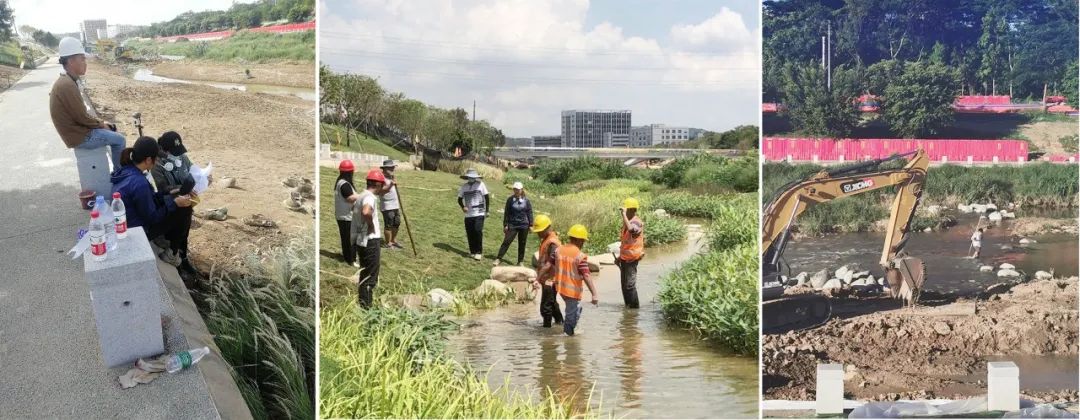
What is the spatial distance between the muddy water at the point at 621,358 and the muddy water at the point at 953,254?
0.73 metres

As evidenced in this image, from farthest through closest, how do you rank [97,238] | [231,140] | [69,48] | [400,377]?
[231,140] → [69,48] → [400,377] → [97,238]

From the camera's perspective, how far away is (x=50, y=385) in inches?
167

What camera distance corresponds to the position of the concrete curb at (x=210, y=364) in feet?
14.0

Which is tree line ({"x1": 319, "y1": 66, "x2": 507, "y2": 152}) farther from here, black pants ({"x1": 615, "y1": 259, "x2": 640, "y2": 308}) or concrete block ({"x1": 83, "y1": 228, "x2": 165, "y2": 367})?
concrete block ({"x1": 83, "y1": 228, "x2": 165, "y2": 367})

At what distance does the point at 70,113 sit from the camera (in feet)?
20.1

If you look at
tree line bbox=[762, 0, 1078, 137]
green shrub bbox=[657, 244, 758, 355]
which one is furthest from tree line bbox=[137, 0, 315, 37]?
green shrub bbox=[657, 244, 758, 355]

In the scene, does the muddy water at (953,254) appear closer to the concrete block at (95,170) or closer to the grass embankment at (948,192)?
the grass embankment at (948,192)

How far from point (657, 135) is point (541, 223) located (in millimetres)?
909

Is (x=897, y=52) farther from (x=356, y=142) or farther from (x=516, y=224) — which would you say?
(x=356, y=142)

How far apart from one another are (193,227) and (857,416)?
5.86 metres

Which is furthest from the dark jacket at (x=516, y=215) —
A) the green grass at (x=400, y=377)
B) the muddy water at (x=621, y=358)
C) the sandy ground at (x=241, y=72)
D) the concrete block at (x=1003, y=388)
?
the sandy ground at (x=241, y=72)

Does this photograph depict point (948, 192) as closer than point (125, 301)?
No

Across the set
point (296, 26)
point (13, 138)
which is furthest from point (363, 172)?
point (296, 26)

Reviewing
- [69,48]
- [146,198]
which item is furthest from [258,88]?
[146,198]
